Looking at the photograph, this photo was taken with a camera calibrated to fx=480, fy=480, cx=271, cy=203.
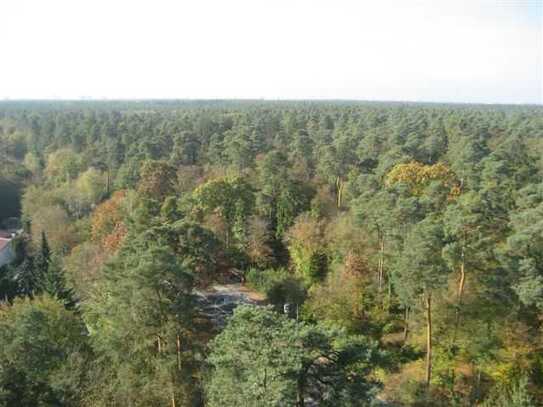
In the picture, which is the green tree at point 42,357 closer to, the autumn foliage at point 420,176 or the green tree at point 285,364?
the green tree at point 285,364

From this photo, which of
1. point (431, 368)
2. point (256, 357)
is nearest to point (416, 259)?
point (431, 368)

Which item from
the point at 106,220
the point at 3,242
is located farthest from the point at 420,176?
the point at 3,242

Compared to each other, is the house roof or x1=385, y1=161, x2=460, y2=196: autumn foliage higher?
x1=385, y1=161, x2=460, y2=196: autumn foliage

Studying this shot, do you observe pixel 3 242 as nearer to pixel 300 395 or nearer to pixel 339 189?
pixel 339 189

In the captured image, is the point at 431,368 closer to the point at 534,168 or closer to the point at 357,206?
the point at 357,206

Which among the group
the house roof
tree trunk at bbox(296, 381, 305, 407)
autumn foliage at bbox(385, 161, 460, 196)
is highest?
autumn foliage at bbox(385, 161, 460, 196)

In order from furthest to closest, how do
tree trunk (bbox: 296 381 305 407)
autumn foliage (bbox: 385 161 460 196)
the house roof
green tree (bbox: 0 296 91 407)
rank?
1. the house roof
2. autumn foliage (bbox: 385 161 460 196)
3. green tree (bbox: 0 296 91 407)
4. tree trunk (bbox: 296 381 305 407)

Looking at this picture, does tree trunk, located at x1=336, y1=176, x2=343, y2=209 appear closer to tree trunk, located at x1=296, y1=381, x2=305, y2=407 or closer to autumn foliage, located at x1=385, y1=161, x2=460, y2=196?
autumn foliage, located at x1=385, y1=161, x2=460, y2=196

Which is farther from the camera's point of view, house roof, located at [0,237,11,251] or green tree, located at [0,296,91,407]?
house roof, located at [0,237,11,251]

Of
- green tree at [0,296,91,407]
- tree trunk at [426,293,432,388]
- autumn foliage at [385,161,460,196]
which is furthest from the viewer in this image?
autumn foliage at [385,161,460,196]

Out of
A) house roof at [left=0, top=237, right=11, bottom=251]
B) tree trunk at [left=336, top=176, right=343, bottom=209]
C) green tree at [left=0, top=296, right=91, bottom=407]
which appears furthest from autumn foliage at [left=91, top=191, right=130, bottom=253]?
tree trunk at [left=336, top=176, right=343, bottom=209]
